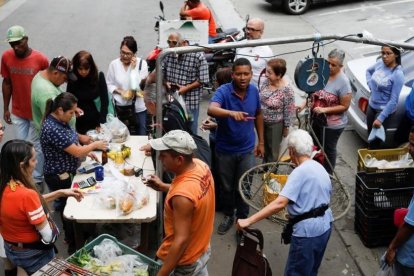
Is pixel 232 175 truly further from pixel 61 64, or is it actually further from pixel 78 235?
pixel 61 64

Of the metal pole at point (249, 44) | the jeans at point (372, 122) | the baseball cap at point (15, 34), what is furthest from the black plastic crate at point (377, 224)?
the baseball cap at point (15, 34)

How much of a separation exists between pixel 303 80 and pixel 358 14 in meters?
11.2

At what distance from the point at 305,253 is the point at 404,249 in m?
0.78

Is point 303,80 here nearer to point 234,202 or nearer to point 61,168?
point 234,202

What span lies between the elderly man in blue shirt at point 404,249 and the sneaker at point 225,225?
2.01 m

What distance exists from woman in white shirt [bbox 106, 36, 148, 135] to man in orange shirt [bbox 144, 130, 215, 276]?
292 centimetres

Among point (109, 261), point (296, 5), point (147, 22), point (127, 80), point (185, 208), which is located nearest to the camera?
point (185, 208)

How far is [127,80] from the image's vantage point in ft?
21.2

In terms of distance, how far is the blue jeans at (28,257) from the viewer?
13.3ft

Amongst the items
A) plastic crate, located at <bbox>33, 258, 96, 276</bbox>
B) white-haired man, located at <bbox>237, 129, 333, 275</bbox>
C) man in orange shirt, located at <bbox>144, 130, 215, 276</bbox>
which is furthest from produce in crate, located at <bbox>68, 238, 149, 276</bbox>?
white-haired man, located at <bbox>237, 129, 333, 275</bbox>

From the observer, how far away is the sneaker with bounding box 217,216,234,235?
5695 mm

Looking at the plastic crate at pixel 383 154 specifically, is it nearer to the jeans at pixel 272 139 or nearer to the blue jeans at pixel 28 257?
the jeans at pixel 272 139

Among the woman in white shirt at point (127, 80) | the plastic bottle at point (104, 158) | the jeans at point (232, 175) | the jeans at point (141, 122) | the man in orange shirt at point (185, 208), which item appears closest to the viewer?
the man in orange shirt at point (185, 208)

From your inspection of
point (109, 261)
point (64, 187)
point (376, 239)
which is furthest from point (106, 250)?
point (376, 239)
